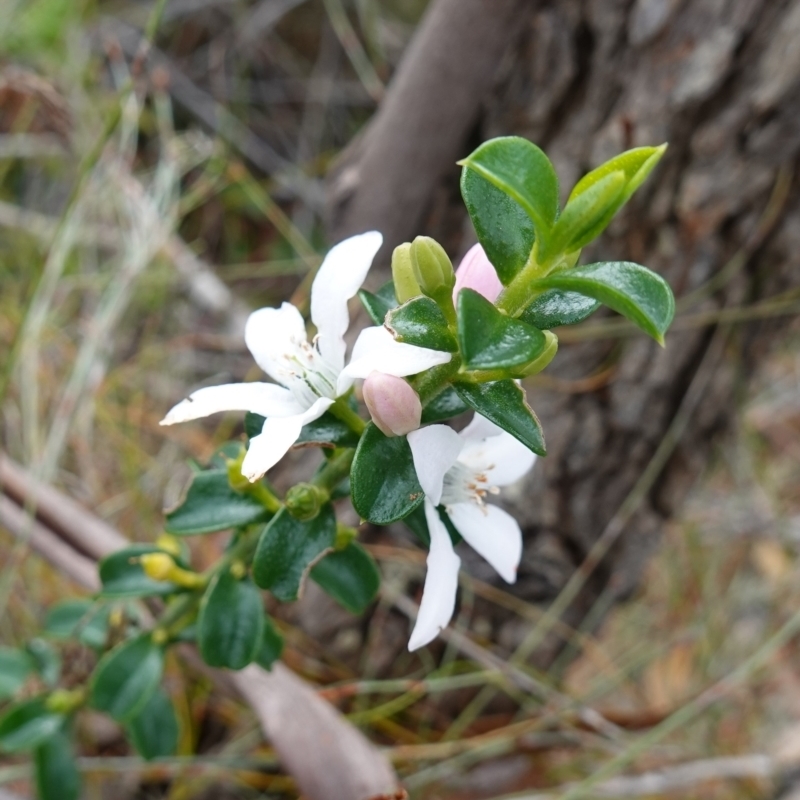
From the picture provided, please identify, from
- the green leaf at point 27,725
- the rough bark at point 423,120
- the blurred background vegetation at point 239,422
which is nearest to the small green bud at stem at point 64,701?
the green leaf at point 27,725

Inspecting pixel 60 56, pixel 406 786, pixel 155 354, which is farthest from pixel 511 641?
pixel 60 56

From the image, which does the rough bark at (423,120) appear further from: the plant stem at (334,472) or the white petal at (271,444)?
the white petal at (271,444)

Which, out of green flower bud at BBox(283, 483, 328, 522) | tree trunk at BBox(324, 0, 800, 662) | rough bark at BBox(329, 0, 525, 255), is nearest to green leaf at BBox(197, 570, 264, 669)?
green flower bud at BBox(283, 483, 328, 522)

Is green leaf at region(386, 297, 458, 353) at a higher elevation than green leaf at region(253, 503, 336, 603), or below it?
higher

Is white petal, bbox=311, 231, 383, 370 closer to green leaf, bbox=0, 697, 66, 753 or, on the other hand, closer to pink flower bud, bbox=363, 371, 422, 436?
pink flower bud, bbox=363, 371, 422, 436

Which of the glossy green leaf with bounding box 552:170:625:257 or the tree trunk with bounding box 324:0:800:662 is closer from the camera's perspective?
the glossy green leaf with bounding box 552:170:625:257

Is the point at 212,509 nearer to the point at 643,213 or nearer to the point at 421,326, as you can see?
the point at 421,326
